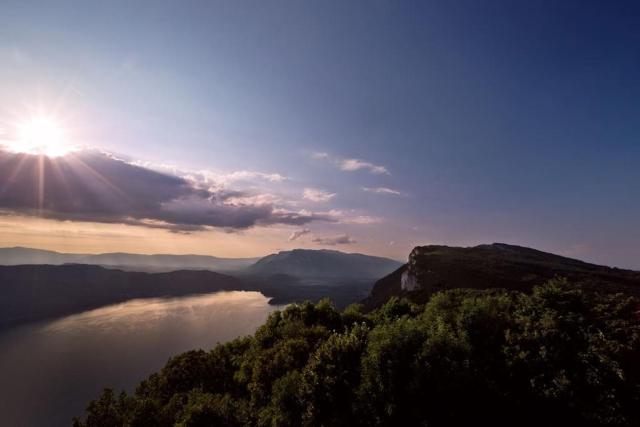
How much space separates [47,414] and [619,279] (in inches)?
7214

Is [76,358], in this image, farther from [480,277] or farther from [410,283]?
[480,277]

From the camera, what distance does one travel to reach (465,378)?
22453 mm

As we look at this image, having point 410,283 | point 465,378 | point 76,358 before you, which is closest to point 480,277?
point 410,283

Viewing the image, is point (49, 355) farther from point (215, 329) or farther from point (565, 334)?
point (565, 334)

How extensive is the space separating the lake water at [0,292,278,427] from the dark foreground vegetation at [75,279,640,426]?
8935cm

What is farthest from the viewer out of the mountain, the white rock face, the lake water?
the white rock face

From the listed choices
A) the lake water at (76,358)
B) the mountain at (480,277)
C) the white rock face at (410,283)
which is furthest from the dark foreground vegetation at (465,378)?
the white rock face at (410,283)

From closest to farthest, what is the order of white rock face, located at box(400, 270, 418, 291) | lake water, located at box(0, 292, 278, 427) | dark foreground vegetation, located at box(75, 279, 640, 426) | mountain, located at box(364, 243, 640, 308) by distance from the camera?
dark foreground vegetation, located at box(75, 279, 640, 426) < lake water, located at box(0, 292, 278, 427) < mountain, located at box(364, 243, 640, 308) < white rock face, located at box(400, 270, 418, 291)

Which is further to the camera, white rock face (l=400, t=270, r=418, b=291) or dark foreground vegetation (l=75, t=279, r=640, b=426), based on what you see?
white rock face (l=400, t=270, r=418, b=291)

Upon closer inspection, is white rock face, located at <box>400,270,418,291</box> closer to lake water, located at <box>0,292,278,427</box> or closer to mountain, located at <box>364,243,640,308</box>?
mountain, located at <box>364,243,640,308</box>

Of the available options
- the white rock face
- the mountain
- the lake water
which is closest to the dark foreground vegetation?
the mountain

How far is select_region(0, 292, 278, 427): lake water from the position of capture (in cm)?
9594

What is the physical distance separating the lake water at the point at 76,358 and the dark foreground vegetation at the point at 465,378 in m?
89.3

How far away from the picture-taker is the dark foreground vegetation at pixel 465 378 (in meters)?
21.7
